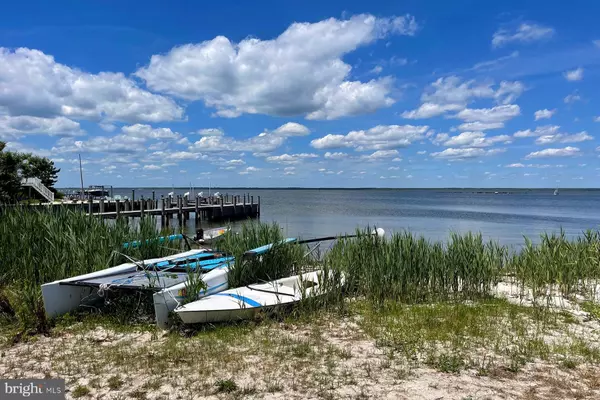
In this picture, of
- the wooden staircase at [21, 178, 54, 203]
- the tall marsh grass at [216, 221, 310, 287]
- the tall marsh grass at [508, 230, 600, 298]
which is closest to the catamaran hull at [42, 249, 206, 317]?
the tall marsh grass at [216, 221, 310, 287]

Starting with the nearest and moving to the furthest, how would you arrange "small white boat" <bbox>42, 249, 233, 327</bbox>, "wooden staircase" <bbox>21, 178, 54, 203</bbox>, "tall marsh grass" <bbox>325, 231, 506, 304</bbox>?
"small white boat" <bbox>42, 249, 233, 327</bbox>
"tall marsh grass" <bbox>325, 231, 506, 304</bbox>
"wooden staircase" <bbox>21, 178, 54, 203</bbox>

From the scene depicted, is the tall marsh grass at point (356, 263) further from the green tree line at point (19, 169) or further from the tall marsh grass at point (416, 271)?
the green tree line at point (19, 169)

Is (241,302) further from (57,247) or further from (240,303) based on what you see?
(57,247)

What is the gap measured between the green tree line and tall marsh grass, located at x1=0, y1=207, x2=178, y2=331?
25.2 metres

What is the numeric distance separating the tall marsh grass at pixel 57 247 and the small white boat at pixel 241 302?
251 cm

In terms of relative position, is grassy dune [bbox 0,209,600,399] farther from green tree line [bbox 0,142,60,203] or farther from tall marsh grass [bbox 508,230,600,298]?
green tree line [bbox 0,142,60,203]

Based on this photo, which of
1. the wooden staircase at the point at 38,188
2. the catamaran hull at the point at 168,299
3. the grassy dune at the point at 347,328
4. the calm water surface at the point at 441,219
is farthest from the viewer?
the wooden staircase at the point at 38,188

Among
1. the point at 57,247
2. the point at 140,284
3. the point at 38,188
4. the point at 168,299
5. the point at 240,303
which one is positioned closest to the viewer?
the point at 168,299

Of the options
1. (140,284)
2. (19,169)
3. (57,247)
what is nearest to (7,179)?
(19,169)

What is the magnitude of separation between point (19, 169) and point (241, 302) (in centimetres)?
4620

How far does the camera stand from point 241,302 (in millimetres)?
6660

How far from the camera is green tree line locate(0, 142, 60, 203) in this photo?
3359 centimetres

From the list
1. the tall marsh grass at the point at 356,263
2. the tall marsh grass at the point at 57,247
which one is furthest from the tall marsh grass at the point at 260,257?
the tall marsh grass at the point at 57,247

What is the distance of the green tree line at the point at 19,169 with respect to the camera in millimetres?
33594
